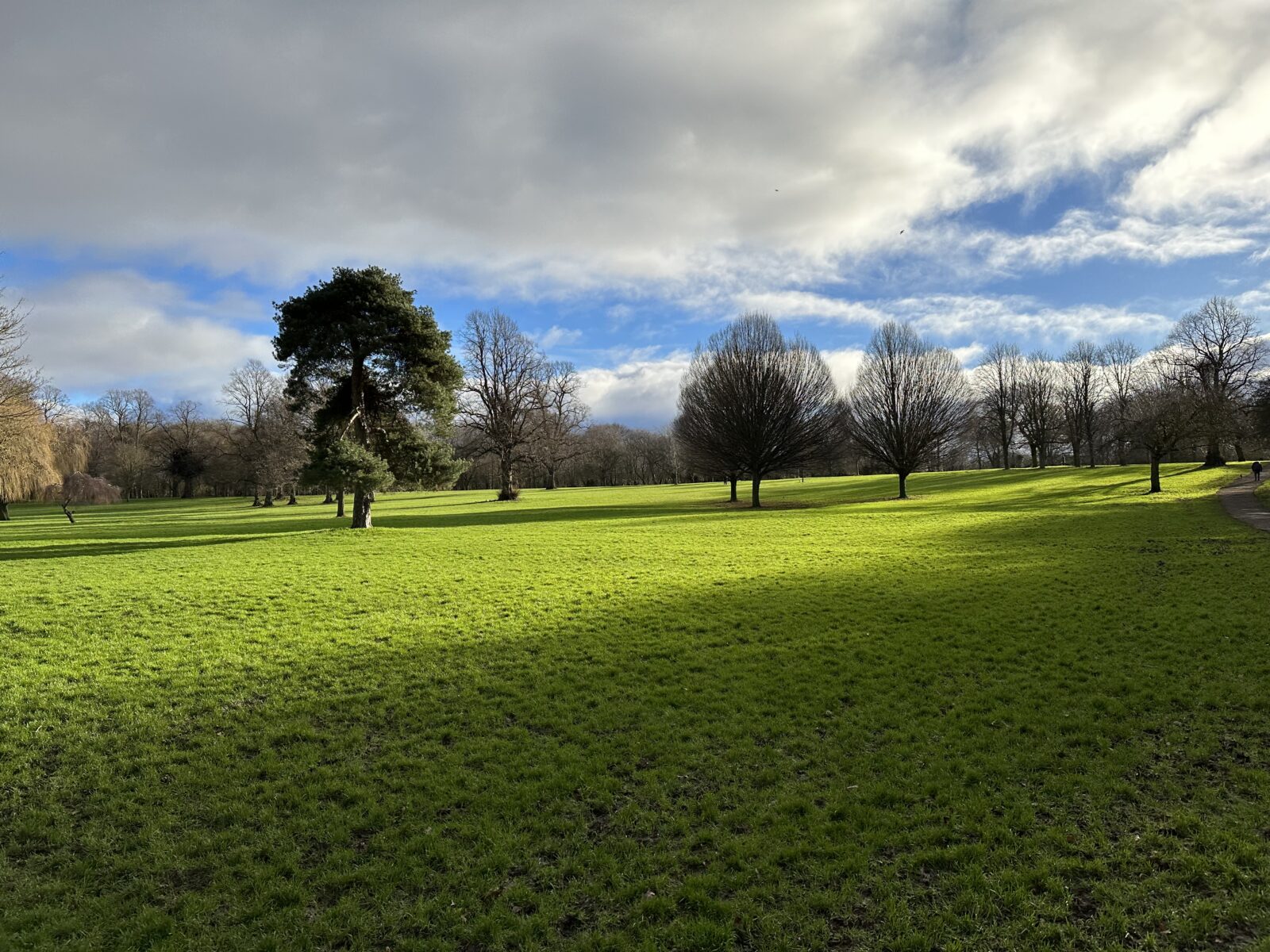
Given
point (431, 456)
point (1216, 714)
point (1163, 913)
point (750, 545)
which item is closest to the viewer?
point (1163, 913)

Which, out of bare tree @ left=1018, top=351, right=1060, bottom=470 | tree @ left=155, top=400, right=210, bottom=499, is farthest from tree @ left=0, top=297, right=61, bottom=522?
bare tree @ left=1018, top=351, right=1060, bottom=470

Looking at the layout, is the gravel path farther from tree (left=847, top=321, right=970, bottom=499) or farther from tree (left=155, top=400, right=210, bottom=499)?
tree (left=155, top=400, right=210, bottom=499)

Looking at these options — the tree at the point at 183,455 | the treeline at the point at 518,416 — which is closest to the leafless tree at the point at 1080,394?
the treeline at the point at 518,416

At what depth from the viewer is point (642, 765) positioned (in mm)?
6430

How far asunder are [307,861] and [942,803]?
5.61m

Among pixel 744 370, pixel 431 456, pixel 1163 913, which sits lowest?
pixel 1163 913

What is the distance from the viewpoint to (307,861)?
4.98 metres

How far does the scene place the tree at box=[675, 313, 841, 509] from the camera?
40219 mm

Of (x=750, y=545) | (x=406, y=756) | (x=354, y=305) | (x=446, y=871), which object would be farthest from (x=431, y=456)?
(x=446, y=871)

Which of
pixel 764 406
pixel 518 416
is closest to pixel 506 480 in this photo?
pixel 518 416

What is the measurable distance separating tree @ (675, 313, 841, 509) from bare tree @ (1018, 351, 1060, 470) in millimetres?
47492

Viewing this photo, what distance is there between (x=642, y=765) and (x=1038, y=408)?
282 feet

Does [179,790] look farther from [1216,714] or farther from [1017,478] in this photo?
[1017,478]

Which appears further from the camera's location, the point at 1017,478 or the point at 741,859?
the point at 1017,478
